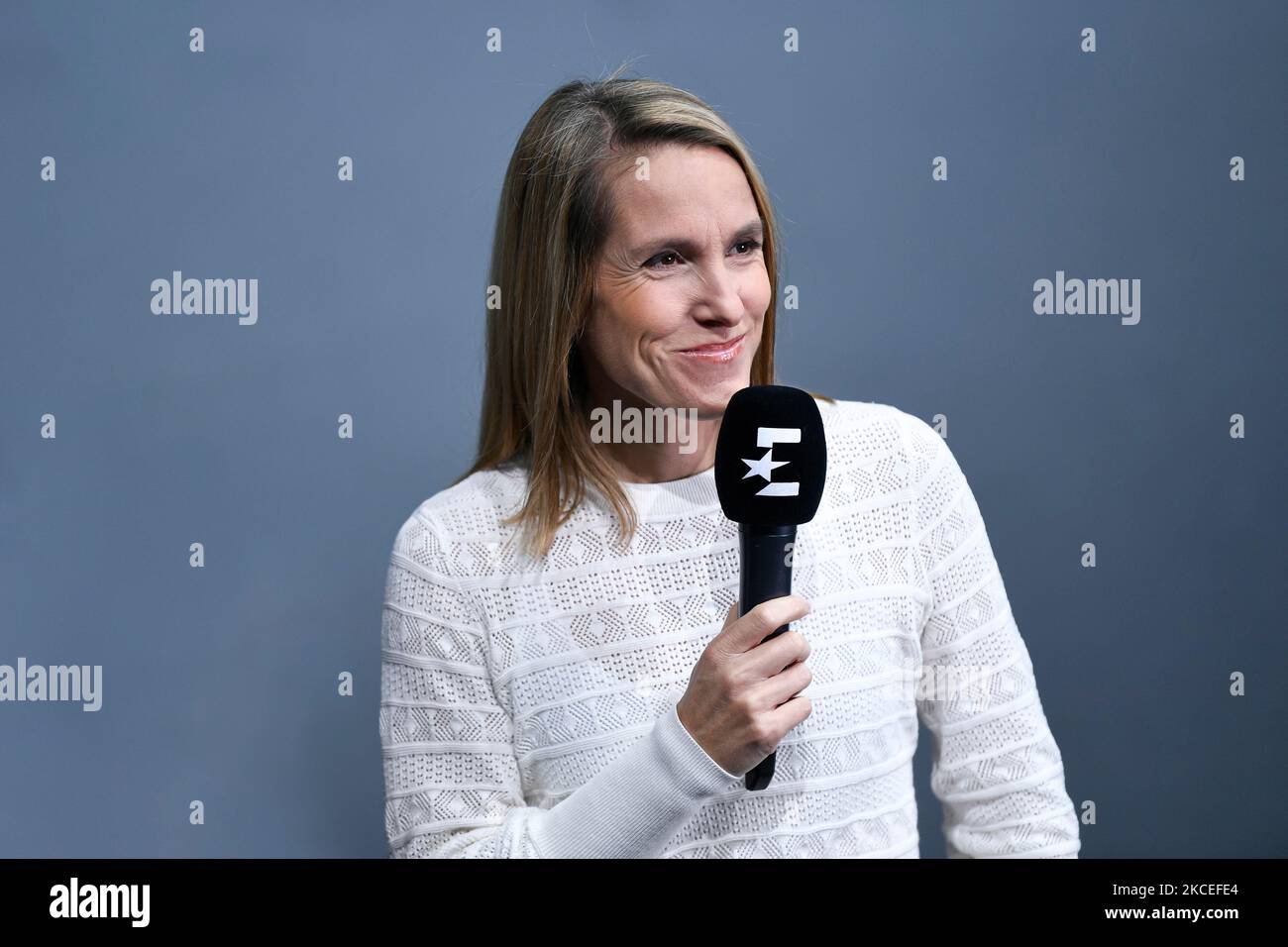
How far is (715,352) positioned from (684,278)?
74 millimetres

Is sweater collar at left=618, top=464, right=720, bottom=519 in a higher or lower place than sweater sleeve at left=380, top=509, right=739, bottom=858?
higher

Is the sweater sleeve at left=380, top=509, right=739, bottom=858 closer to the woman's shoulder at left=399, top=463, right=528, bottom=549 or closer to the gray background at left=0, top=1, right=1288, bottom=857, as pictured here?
the woman's shoulder at left=399, top=463, right=528, bottom=549

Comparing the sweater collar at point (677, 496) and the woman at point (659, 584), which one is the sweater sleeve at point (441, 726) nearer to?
the woman at point (659, 584)

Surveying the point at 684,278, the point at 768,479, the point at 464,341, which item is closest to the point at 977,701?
the point at 768,479

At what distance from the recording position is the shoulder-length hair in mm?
1144

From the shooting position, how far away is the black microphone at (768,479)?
3.00 feet

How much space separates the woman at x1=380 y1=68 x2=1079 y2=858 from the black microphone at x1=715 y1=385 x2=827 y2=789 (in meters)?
0.13

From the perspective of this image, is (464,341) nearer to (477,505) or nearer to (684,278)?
(477,505)

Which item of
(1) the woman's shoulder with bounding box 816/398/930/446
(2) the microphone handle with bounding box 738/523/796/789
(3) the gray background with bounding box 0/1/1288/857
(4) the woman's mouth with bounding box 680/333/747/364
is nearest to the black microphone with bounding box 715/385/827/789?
(2) the microphone handle with bounding box 738/523/796/789

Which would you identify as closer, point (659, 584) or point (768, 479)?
point (768, 479)

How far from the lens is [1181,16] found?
1.74 metres

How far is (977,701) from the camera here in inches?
45.3

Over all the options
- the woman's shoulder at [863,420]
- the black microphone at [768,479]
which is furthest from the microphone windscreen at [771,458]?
the woman's shoulder at [863,420]

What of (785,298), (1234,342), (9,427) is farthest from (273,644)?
(1234,342)
